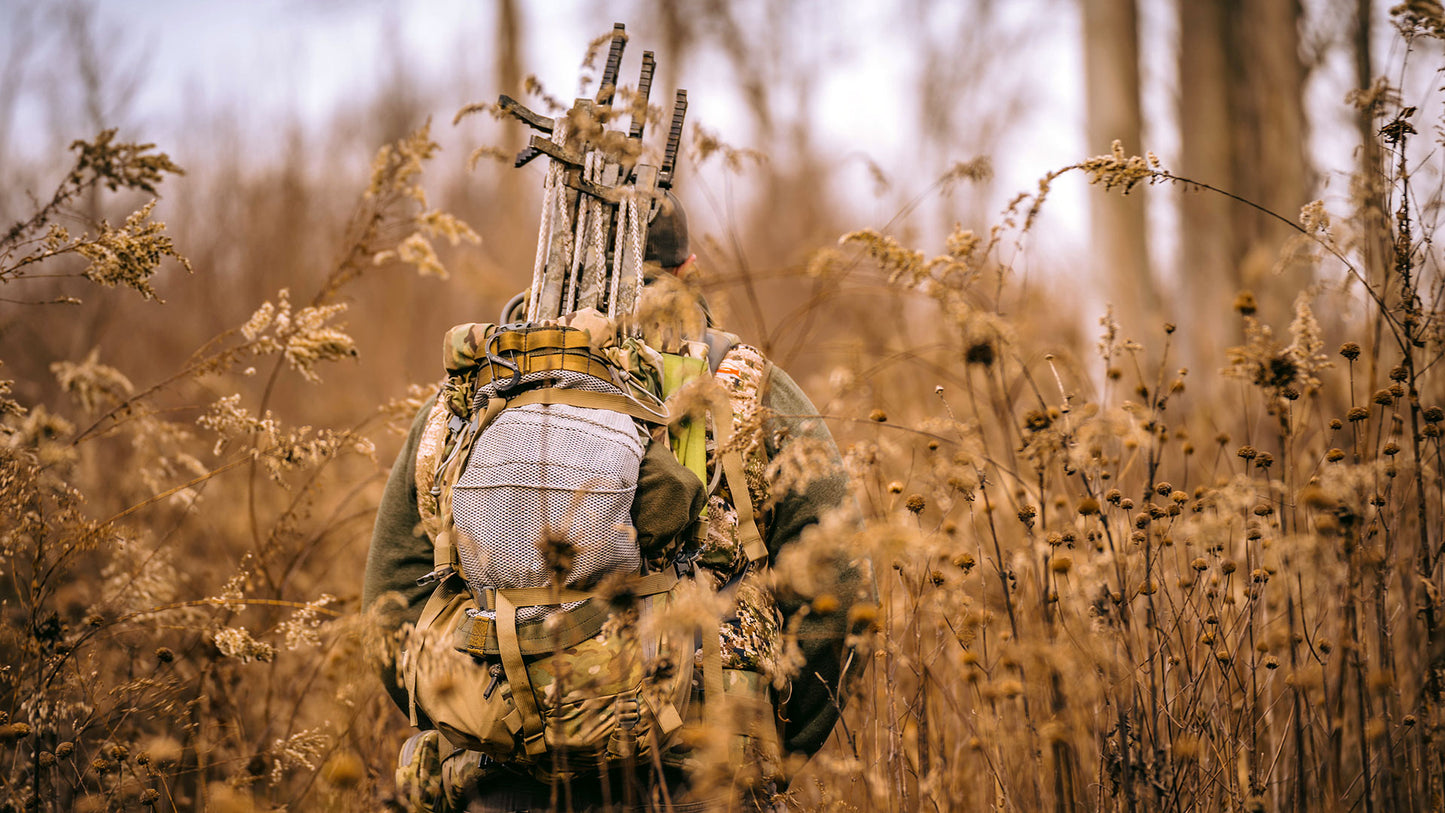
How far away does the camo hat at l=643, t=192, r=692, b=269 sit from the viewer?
220 cm

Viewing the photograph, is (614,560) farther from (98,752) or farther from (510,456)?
(98,752)

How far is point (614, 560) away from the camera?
1.59 meters

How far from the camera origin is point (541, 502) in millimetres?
1576

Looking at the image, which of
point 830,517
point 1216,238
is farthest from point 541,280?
point 1216,238

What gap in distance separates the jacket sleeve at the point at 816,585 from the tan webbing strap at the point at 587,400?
28cm

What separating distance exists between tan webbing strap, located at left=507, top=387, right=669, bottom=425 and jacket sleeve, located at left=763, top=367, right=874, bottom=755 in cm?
28

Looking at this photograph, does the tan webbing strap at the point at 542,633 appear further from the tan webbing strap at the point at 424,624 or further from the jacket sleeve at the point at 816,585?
the jacket sleeve at the point at 816,585

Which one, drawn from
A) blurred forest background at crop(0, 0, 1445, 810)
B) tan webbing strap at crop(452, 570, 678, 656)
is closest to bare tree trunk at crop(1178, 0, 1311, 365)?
blurred forest background at crop(0, 0, 1445, 810)

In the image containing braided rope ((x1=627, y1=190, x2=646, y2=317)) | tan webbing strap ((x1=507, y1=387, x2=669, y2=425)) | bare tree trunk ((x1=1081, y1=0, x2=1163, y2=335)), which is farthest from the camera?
bare tree trunk ((x1=1081, y1=0, x2=1163, y2=335))

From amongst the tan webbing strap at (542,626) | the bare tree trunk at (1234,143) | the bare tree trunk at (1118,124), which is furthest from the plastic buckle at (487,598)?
the bare tree trunk at (1118,124)

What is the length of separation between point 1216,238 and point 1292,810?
20.0 feet

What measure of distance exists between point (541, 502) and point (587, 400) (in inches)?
9.1

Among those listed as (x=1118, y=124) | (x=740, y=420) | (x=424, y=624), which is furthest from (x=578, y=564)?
(x=1118, y=124)

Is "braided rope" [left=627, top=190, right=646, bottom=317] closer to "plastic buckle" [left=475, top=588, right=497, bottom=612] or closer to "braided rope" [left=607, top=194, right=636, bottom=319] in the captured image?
"braided rope" [left=607, top=194, right=636, bottom=319]
